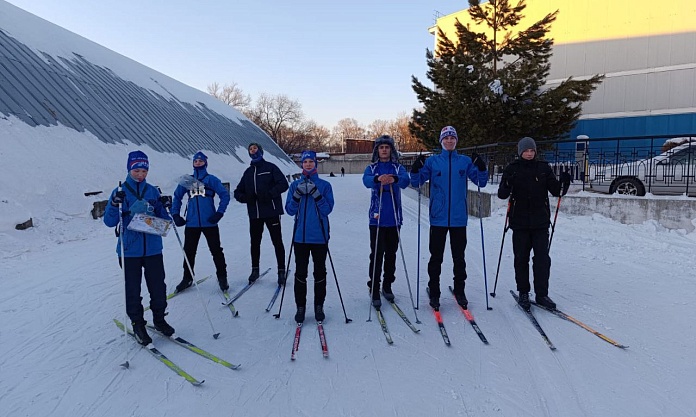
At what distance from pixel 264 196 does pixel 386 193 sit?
6.30 ft

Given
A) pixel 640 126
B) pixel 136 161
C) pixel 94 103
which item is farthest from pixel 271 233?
pixel 640 126

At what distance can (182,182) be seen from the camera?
209 inches

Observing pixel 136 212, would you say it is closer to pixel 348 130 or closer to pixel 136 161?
pixel 136 161

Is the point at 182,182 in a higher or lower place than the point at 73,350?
higher

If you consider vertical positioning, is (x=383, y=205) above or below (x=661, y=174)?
below

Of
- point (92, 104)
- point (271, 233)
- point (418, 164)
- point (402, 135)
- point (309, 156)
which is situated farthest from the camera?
point (402, 135)

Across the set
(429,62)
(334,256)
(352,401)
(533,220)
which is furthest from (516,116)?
(352,401)

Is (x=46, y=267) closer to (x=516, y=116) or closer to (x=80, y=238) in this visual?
(x=80, y=238)

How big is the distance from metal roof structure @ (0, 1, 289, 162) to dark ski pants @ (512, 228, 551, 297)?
12820 mm

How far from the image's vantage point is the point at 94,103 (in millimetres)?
15070

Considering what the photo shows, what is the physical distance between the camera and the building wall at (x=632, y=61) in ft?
92.9

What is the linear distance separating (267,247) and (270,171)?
2898mm

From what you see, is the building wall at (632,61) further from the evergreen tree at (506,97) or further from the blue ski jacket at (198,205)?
the blue ski jacket at (198,205)

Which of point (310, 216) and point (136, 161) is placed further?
point (310, 216)
